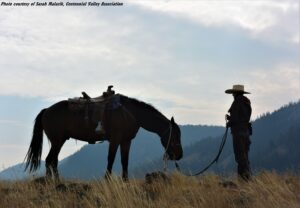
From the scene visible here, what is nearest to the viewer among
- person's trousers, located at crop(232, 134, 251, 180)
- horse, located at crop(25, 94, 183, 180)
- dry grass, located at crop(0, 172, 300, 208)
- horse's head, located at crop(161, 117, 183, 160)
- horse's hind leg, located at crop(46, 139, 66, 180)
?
dry grass, located at crop(0, 172, 300, 208)

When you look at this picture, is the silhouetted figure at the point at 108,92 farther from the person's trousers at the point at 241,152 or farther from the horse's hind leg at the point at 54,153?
the person's trousers at the point at 241,152

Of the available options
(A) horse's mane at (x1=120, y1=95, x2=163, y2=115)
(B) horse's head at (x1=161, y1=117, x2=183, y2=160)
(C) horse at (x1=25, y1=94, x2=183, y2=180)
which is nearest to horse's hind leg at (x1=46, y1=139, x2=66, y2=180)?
(C) horse at (x1=25, y1=94, x2=183, y2=180)

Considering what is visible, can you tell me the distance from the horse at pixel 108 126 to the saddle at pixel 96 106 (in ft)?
0.22

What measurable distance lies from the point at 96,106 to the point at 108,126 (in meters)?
0.71

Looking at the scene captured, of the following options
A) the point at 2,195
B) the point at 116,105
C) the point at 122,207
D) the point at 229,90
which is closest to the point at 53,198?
the point at 2,195

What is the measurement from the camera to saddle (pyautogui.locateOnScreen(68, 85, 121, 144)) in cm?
1253

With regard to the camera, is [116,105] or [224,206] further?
[116,105]

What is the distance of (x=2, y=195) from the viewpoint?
8805 mm

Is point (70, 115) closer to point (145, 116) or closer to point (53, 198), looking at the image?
point (145, 116)

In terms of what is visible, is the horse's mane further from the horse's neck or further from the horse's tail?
the horse's tail

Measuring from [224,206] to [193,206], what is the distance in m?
0.51

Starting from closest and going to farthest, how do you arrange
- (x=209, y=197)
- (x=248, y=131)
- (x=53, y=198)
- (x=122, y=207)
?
1. (x=122, y=207)
2. (x=209, y=197)
3. (x=53, y=198)
4. (x=248, y=131)

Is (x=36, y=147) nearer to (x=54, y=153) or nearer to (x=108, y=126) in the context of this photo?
(x=54, y=153)

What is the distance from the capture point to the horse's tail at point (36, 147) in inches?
517
